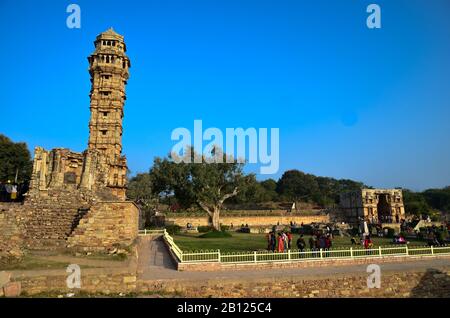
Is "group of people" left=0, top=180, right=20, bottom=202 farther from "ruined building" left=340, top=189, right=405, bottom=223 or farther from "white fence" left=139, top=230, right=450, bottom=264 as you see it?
"ruined building" left=340, top=189, right=405, bottom=223

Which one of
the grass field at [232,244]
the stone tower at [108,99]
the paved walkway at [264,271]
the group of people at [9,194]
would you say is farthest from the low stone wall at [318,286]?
the stone tower at [108,99]

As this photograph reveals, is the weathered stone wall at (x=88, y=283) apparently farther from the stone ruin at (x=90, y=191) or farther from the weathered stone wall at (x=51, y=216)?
the weathered stone wall at (x=51, y=216)

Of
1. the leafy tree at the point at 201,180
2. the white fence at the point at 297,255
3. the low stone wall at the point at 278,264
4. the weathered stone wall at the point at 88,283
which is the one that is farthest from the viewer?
the leafy tree at the point at 201,180

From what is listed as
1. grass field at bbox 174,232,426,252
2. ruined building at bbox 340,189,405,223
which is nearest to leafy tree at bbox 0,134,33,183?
grass field at bbox 174,232,426,252

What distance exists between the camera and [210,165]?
4122 cm

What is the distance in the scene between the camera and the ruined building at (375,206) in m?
61.4

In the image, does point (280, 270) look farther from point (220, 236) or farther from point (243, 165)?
point (243, 165)

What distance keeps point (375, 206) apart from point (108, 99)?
1986 inches

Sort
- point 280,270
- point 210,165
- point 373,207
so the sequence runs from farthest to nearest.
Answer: point 373,207, point 210,165, point 280,270

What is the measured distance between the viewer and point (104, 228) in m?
17.1

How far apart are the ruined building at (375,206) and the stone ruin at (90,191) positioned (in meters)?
45.3

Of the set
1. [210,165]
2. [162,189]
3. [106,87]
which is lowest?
[162,189]

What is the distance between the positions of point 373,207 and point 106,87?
5060 centimetres
